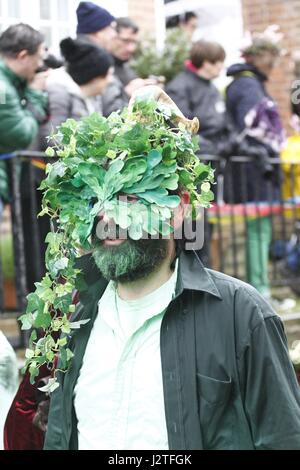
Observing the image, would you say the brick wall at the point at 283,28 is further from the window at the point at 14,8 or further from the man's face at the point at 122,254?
the man's face at the point at 122,254

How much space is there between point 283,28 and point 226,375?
9045mm

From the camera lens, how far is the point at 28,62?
247 inches

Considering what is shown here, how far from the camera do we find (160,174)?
312 centimetres

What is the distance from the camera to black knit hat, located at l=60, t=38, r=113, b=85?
6.71 metres

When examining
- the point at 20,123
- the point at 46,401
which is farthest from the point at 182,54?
the point at 46,401

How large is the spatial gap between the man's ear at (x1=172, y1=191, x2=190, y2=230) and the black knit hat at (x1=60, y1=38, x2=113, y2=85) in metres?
3.58

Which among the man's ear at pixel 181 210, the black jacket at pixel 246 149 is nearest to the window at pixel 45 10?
the black jacket at pixel 246 149

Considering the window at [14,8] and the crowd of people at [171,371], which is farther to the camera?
the window at [14,8]

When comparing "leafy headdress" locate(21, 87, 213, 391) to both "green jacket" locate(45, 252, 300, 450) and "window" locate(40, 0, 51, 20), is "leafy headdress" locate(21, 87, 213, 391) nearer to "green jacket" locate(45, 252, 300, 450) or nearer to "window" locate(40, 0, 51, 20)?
"green jacket" locate(45, 252, 300, 450)

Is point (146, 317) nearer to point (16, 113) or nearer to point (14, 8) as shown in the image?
point (16, 113)

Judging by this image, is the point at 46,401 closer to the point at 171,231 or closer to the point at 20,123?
the point at 171,231

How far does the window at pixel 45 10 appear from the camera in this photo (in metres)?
9.21

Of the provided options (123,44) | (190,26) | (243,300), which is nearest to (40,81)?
(123,44)

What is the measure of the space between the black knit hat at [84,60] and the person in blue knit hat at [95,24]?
1.34 feet
